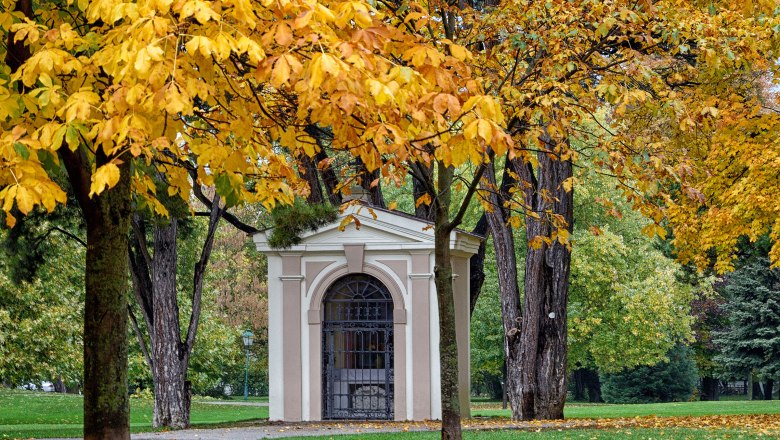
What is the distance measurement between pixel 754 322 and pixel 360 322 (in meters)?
20.2

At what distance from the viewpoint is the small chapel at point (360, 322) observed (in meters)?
16.4

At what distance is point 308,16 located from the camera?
5.03 metres

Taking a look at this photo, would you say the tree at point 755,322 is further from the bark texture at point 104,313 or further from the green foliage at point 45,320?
the bark texture at point 104,313

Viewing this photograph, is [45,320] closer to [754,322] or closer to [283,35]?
[283,35]

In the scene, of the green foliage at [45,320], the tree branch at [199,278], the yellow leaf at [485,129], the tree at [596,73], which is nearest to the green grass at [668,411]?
the tree branch at [199,278]

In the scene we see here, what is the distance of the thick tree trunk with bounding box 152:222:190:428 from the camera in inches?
671

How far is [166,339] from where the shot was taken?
1717 cm

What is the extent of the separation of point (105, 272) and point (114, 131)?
216 centimetres

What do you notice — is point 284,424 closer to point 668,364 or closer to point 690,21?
point 690,21

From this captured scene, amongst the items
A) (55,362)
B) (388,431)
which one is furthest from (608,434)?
(55,362)

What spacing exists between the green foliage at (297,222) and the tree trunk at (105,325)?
29.5 feet

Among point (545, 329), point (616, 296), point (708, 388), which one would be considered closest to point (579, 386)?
point (708, 388)

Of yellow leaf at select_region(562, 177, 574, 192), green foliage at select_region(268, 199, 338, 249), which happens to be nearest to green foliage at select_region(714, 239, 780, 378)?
green foliage at select_region(268, 199, 338, 249)

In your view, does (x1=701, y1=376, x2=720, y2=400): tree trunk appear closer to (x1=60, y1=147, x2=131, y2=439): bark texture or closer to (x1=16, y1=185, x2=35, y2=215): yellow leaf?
(x1=60, y1=147, x2=131, y2=439): bark texture
